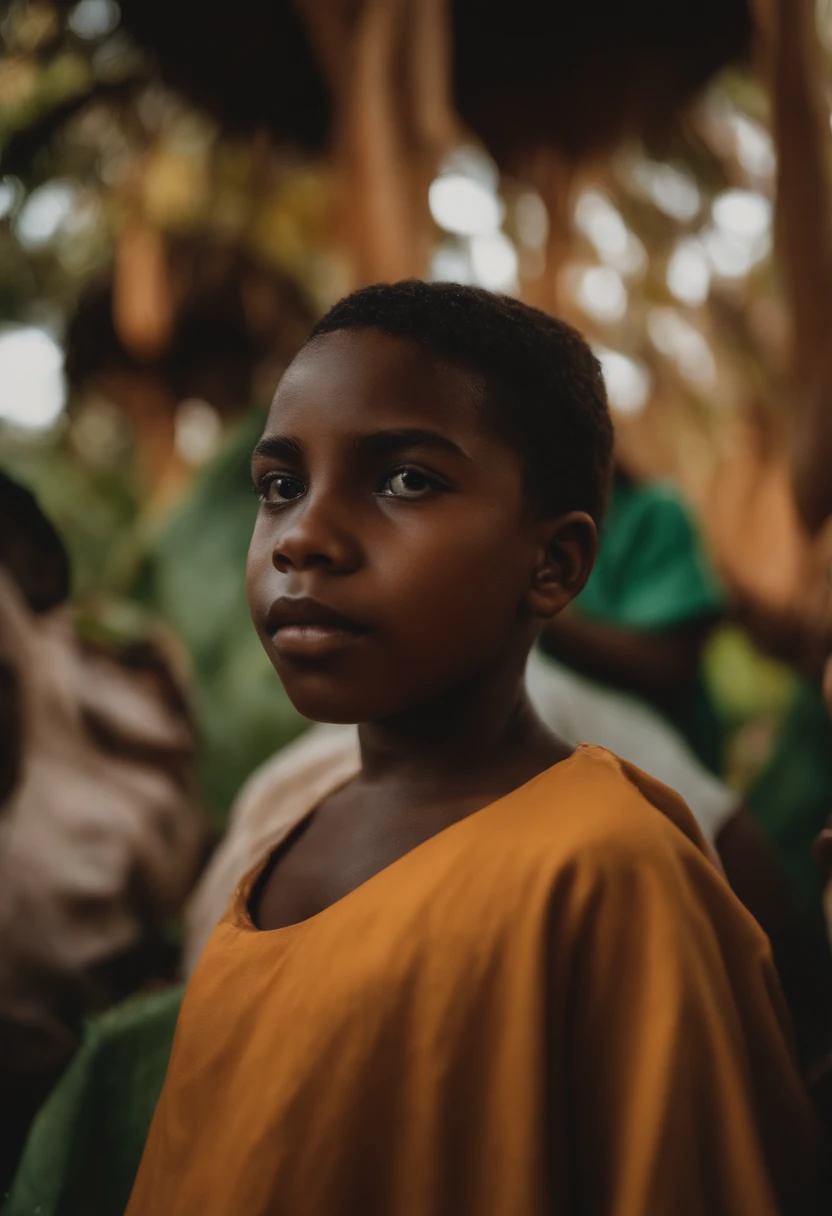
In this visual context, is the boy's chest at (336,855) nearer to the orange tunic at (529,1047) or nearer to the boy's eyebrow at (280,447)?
the orange tunic at (529,1047)

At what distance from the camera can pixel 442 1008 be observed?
370 millimetres

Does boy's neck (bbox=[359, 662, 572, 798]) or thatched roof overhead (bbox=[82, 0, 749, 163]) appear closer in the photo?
boy's neck (bbox=[359, 662, 572, 798])

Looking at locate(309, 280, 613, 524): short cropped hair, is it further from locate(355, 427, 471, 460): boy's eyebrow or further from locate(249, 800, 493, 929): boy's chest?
locate(249, 800, 493, 929): boy's chest

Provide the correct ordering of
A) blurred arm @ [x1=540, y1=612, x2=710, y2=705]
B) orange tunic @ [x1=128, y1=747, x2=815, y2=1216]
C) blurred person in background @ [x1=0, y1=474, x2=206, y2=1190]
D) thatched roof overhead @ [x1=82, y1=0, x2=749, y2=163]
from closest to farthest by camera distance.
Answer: orange tunic @ [x1=128, y1=747, x2=815, y2=1216]
blurred person in background @ [x1=0, y1=474, x2=206, y2=1190]
blurred arm @ [x1=540, y1=612, x2=710, y2=705]
thatched roof overhead @ [x1=82, y1=0, x2=749, y2=163]

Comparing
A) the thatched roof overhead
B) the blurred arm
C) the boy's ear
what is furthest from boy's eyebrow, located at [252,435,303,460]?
the thatched roof overhead

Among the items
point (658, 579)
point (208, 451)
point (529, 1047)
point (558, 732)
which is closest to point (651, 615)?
point (658, 579)

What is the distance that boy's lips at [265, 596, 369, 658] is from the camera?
0.40 metres

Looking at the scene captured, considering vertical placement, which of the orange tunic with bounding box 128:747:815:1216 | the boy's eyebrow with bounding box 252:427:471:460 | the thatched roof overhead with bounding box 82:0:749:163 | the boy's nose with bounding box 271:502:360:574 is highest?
the thatched roof overhead with bounding box 82:0:749:163

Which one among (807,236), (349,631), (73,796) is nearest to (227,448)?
(73,796)

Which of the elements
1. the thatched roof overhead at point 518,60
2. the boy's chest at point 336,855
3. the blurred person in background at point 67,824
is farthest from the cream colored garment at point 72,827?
the thatched roof overhead at point 518,60

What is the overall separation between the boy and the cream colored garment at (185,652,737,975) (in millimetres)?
202

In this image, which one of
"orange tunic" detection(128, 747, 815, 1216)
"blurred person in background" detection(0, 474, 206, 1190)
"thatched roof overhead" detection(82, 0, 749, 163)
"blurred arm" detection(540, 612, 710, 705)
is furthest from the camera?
"thatched roof overhead" detection(82, 0, 749, 163)

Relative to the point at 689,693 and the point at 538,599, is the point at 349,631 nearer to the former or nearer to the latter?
the point at 538,599

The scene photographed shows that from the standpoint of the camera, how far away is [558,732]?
664 millimetres
